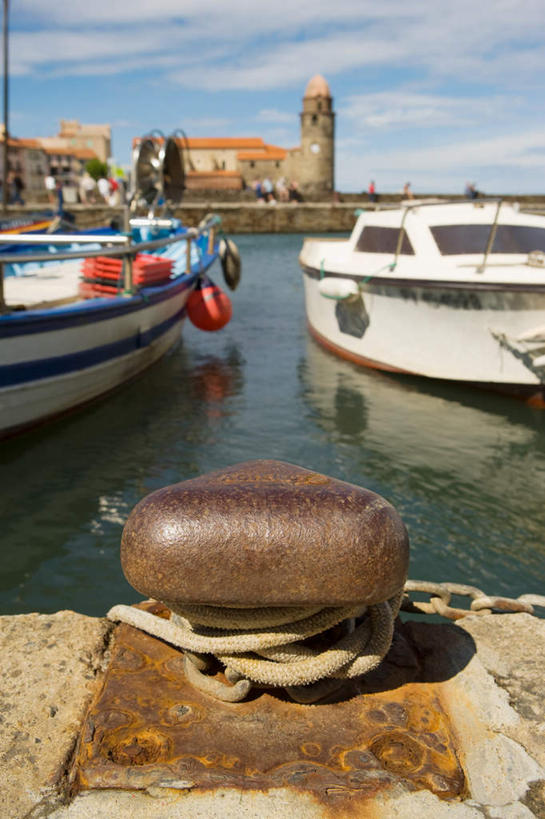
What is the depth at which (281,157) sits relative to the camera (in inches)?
3627

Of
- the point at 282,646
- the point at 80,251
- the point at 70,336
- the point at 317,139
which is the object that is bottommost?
the point at 282,646

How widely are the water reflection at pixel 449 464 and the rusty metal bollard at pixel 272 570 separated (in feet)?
8.61

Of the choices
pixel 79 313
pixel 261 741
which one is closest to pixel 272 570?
pixel 261 741

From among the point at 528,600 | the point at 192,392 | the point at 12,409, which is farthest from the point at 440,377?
the point at 528,600

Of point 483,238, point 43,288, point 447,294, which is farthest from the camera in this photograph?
point 43,288

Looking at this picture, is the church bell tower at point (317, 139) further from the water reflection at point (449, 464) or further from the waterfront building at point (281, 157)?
the water reflection at point (449, 464)

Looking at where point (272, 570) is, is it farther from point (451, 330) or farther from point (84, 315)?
point (451, 330)

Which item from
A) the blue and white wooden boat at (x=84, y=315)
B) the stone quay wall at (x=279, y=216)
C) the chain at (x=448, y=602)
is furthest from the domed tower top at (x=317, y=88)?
the chain at (x=448, y=602)

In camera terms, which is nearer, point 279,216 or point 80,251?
point 80,251

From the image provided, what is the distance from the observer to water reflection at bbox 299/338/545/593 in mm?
4977

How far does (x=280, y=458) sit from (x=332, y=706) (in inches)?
176

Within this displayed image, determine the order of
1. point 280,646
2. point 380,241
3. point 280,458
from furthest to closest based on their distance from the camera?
point 380,241 < point 280,458 < point 280,646

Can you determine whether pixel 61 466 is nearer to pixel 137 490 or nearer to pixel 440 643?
pixel 137 490

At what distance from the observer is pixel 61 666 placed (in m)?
2.48
